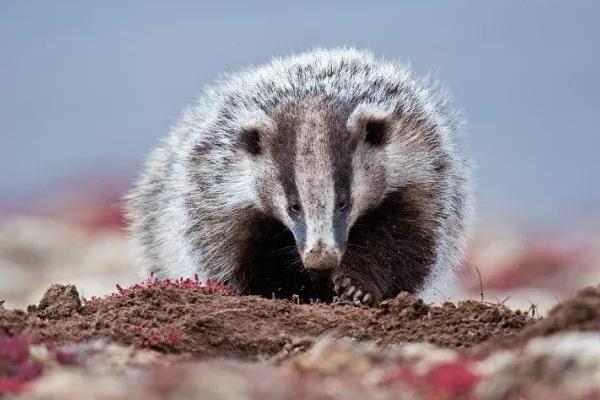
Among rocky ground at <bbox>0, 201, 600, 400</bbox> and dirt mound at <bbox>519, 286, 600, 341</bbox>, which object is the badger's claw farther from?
dirt mound at <bbox>519, 286, 600, 341</bbox>

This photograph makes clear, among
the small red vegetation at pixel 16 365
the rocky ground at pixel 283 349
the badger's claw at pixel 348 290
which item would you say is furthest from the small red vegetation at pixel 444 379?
the badger's claw at pixel 348 290

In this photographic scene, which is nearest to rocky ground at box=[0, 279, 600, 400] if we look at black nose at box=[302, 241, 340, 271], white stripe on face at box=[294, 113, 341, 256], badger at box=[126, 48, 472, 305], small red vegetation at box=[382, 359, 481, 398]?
small red vegetation at box=[382, 359, 481, 398]

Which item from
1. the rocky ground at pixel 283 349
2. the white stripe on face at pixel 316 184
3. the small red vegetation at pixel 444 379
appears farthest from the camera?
the white stripe on face at pixel 316 184

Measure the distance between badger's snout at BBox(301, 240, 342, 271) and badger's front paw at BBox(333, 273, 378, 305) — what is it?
1.03m

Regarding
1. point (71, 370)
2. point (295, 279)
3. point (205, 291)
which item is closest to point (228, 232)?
point (295, 279)

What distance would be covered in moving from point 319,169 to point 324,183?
12cm

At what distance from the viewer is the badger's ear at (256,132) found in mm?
8906

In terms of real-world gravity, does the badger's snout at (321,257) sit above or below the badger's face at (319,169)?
below

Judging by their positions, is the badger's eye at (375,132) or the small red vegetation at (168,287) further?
the badger's eye at (375,132)

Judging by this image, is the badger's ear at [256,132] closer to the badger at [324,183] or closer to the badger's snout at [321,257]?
the badger at [324,183]

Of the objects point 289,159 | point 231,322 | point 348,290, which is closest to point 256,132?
point 289,159

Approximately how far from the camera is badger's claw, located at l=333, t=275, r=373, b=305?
353 inches

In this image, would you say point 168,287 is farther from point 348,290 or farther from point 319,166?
point 348,290

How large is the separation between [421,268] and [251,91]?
5.99ft
